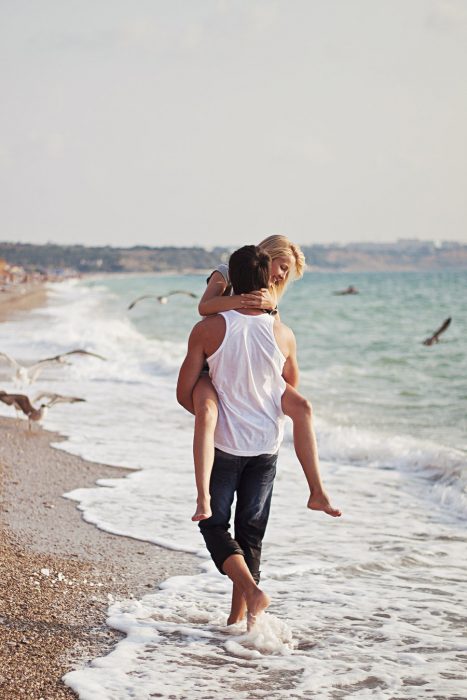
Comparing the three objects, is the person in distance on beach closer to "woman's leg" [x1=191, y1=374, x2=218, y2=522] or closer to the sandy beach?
"woman's leg" [x1=191, y1=374, x2=218, y2=522]

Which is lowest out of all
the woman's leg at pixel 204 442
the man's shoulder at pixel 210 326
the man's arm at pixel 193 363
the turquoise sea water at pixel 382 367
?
the turquoise sea water at pixel 382 367

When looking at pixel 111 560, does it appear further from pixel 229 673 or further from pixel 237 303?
pixel 237 303

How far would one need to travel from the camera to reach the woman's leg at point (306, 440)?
4121mm

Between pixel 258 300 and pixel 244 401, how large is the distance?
43 centimetres

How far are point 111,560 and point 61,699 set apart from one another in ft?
7.13

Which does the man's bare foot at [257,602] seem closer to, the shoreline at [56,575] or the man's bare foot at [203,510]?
the man's bare foot at [203,510]

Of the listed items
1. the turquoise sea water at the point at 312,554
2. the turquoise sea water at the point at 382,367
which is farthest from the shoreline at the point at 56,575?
the turquoise sea water at the point at 382,367

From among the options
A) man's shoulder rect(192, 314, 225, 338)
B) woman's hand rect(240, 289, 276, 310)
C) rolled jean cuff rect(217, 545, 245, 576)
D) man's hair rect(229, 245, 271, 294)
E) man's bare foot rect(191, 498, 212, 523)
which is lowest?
rolled jean cuff rect(217, 545, 245, 576)

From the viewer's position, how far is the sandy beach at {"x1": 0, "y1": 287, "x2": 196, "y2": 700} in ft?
13.0

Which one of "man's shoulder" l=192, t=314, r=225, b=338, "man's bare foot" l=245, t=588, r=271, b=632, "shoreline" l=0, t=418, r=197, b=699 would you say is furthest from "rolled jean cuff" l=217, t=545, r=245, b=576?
"man's shoulder" l=192, t=314, r=225, b=338

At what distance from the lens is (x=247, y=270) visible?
13.2ft

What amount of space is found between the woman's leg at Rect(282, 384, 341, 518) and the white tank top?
0.05m

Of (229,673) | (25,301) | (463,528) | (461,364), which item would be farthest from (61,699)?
(25,301)

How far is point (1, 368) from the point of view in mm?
16828
